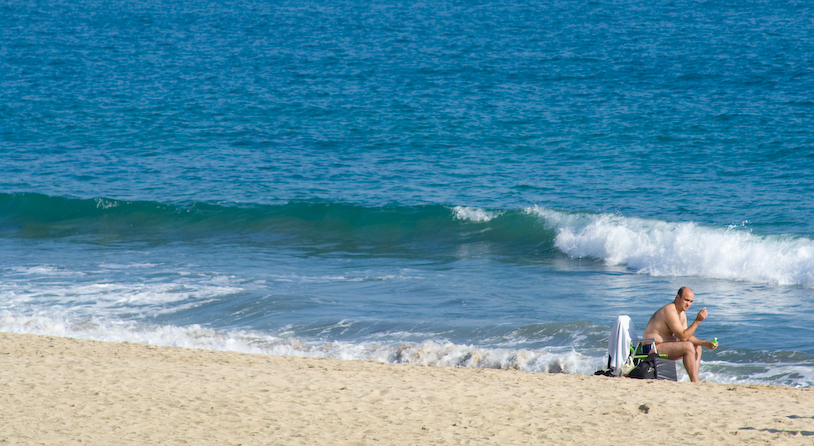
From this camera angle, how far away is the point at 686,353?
7.65 m

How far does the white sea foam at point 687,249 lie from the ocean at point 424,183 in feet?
0.15

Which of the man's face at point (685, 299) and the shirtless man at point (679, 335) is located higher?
the man's face at point (685, 299)

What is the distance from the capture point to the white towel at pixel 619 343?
7437 mm

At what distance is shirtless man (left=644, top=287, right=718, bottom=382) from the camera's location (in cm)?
763

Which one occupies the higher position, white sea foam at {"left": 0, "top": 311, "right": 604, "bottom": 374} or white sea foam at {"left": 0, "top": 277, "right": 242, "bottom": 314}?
white sea foam at {"left": 0, "top": 277, "right": 242, "bottom": 314}

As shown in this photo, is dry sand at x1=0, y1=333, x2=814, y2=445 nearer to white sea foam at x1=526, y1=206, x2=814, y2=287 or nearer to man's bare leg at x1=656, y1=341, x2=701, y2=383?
man's bare leg at x1=656, y1=341, x2=701, y2=383

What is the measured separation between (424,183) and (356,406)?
1204cm

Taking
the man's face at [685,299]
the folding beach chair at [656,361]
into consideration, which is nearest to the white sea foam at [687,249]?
the man's face at [685,299]

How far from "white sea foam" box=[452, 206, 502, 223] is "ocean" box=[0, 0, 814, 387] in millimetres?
56

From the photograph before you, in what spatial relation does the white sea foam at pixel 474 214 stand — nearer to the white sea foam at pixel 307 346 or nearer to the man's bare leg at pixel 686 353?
the white sea foam at pixel 307 346

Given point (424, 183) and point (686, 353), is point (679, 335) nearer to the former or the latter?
point (686, 353)

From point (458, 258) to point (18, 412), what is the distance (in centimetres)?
869

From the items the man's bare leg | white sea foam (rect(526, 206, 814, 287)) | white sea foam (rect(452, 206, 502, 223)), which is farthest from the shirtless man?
white sea foam (rect(452, 206, 502, 223))

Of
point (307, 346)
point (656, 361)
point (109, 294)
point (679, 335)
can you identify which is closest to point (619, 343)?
point (656, 361)
